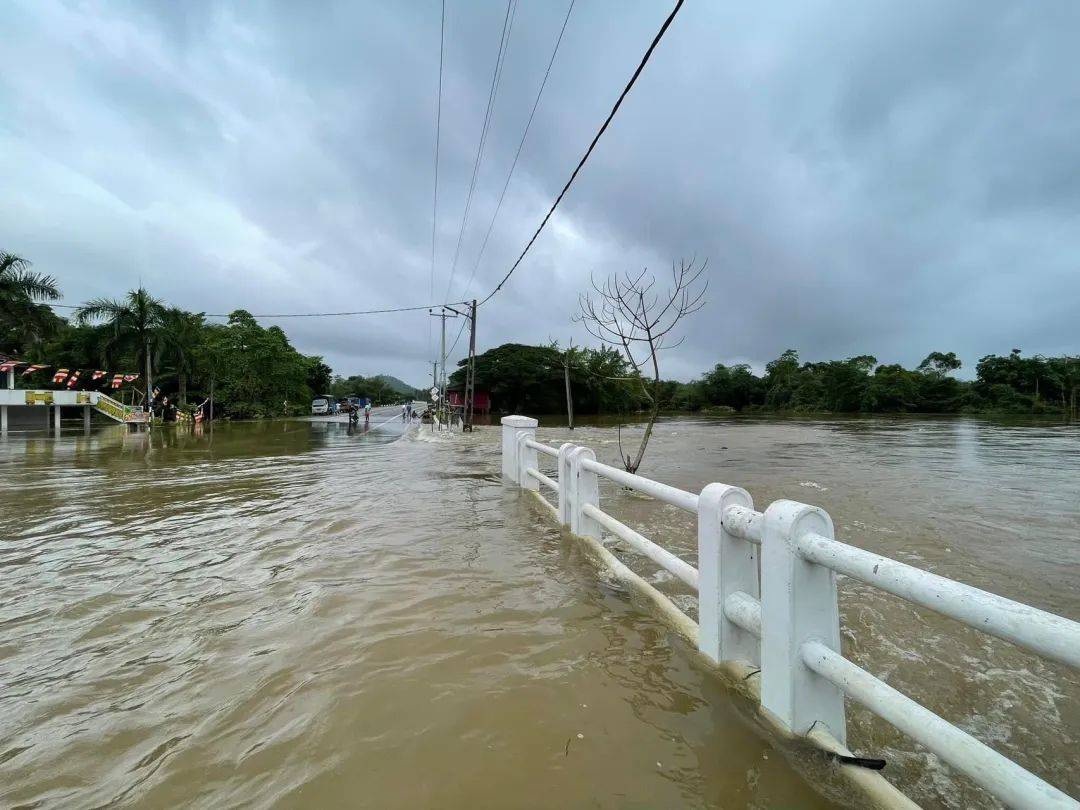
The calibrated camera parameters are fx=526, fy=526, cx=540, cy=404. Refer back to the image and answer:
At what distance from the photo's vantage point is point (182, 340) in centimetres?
3450

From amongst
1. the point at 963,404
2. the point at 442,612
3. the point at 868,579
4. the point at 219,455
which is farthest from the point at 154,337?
the point at 963,404

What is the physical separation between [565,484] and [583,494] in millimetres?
563

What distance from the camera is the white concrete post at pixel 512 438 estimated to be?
7.88 metres

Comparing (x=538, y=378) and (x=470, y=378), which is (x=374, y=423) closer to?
(x=470, y=378)

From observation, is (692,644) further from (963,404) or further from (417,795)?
(963,404)

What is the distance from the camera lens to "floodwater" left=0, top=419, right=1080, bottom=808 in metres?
1.78

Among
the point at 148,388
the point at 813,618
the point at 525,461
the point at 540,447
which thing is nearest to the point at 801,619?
the point at 813,618

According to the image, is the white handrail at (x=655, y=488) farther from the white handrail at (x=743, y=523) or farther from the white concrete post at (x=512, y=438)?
the white concrete post at (x=512, y=438)

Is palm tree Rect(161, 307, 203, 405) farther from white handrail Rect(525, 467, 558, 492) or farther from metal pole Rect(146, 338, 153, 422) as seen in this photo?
white handrail Rect(525, 467, 558, 492)

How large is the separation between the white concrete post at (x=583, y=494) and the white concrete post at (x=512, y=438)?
10.1 ft

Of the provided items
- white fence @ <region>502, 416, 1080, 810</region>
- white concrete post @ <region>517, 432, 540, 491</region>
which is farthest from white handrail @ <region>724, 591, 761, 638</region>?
white concrete post @ <region>517, 432, 540, 491</region>

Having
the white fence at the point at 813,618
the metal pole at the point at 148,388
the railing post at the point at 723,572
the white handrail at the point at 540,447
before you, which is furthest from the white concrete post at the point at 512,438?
the metal pole at the point at 148,388

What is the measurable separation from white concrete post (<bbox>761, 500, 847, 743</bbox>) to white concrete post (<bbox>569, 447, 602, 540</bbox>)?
265cm

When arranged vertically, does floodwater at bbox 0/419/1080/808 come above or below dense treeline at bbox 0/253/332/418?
below
